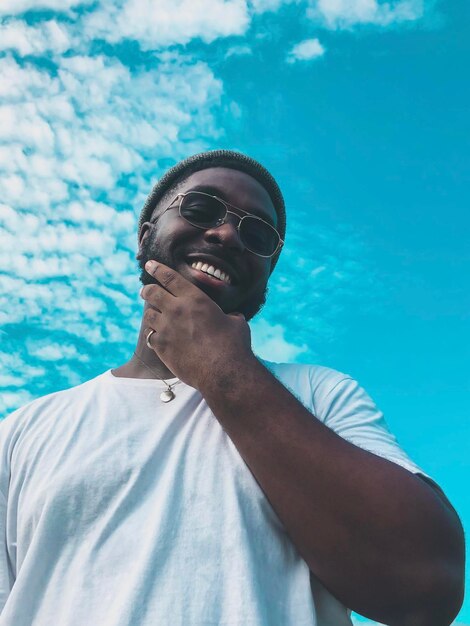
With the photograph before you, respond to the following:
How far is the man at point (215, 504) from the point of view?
199 centimetres

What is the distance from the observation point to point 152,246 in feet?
11.8

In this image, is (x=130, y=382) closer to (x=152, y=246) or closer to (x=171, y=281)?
(x=171, y=281)

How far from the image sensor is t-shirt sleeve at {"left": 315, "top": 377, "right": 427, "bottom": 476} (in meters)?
2.44

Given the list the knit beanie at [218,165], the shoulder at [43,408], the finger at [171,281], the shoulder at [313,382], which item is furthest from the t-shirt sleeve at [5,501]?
the knit beanie at [218,165]

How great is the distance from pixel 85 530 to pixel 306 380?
47.6 inches

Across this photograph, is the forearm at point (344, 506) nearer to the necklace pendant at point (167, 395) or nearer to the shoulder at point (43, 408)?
the necklace pendant at point (167, 395)

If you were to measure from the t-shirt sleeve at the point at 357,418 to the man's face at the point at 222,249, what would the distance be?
32.9 inches

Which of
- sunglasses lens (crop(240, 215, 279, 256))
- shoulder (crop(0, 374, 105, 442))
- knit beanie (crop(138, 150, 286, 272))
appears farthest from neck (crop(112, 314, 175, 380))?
knit beanie (crop(138, 150, 286, 272))

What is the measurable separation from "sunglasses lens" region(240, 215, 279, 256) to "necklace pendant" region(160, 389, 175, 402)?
0.96m

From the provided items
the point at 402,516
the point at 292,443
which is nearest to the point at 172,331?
the point at 292,443

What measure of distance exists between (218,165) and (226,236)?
2.81 ft

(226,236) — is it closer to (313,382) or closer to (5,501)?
(313,382)

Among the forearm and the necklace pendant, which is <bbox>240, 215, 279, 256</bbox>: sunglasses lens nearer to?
the necklace pendant

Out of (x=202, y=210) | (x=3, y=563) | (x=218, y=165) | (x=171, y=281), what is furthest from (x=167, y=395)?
(x=218, y=165)
